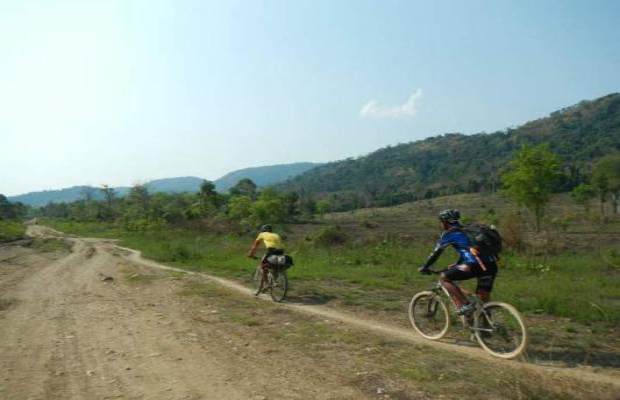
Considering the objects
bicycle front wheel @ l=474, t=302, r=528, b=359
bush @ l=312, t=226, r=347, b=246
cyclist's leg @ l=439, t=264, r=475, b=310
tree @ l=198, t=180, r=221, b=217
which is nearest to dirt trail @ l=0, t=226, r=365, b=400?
bicycle front wheel @ l=474, t=302, r=528, b=359

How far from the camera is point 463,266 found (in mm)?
7355

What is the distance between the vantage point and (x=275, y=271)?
1228cm

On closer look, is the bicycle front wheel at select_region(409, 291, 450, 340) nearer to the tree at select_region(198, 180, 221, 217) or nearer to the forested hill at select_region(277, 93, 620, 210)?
the tree at select_region(198, 180, 221, 217)

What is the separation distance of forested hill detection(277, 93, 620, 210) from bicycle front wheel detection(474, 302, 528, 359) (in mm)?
95875

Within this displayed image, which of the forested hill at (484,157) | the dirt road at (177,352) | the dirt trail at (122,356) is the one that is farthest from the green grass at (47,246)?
the forested hill at (484,157)

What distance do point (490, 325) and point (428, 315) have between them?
1478 mm

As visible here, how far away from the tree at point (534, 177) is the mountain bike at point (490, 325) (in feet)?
67.0

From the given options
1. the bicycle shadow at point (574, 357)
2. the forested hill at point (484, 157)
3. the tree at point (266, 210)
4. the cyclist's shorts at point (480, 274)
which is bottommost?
the bicycle shadow at point (574, 357)

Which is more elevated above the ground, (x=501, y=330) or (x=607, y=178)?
(x=607, y=178)

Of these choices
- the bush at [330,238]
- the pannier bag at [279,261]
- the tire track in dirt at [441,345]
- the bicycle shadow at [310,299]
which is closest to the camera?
the tire track in dirt at [441,345]

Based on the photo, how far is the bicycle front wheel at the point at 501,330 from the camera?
21.6 feet

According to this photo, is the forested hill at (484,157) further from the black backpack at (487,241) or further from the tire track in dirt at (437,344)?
the black backpack at (487,241)

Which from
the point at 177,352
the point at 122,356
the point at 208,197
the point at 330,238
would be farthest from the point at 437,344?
the point at 208,197

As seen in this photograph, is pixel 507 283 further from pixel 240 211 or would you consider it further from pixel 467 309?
pixel 240 211
